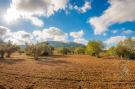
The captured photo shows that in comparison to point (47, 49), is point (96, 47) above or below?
above

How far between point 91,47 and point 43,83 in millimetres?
48544

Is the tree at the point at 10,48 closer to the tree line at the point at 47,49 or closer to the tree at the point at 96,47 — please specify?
the tree line at the point at 47,49

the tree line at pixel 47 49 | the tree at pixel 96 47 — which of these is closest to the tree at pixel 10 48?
the tree line at pixel 47 49

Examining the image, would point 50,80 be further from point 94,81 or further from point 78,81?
point 94,81

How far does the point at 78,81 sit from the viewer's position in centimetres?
1997

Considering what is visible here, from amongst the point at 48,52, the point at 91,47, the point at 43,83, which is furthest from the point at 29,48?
the point at 43,83

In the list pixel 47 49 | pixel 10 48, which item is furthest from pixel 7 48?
pixel 47 49

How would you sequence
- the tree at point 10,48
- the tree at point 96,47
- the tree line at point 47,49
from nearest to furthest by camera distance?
the tree line at point 47,49 < the tree at point 10,48 < the tree at point 96,47

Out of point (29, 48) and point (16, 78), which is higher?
point (29, 48)

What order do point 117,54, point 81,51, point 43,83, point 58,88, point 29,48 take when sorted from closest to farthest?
point 58,88 → point 43,83 → point 29,48 → point 117,54 → point 81,51

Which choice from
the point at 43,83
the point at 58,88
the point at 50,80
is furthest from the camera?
the point at 50,80

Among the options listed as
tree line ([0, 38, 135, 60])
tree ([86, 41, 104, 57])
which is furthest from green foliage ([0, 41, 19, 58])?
tree ([86, 41, 104, 57])

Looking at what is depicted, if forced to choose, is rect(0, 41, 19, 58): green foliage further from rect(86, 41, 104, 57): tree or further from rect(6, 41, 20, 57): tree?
rect(86, 41, 104, 57): tree

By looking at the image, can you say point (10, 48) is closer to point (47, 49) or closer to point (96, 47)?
point (47, 49)
